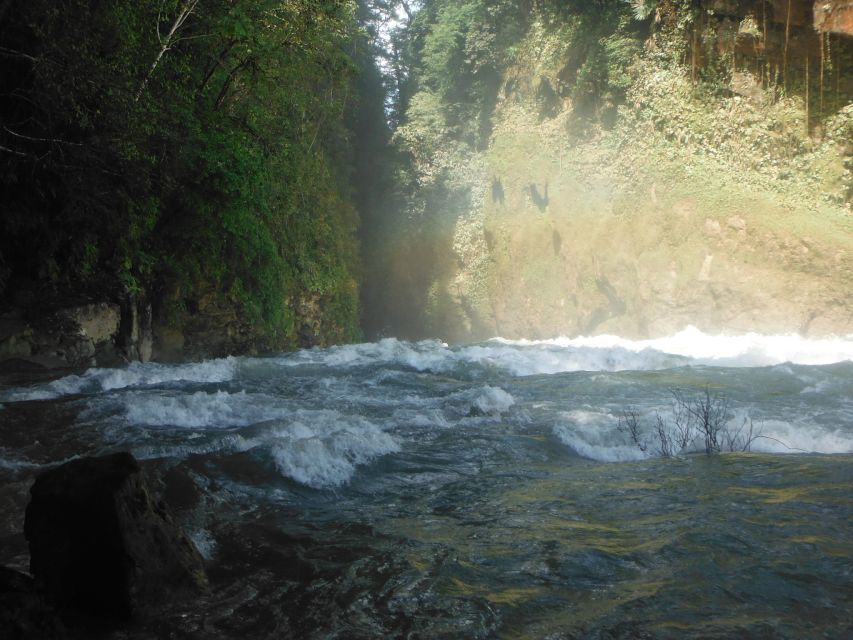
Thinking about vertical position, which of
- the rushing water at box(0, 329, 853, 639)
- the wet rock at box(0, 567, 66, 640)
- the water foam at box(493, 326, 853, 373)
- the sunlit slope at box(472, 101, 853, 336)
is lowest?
the rushing water at box(0, 329, 853, 639)

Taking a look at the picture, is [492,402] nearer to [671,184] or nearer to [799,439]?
[799,439]

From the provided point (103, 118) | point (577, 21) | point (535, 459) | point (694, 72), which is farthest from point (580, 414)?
point (577, 21)

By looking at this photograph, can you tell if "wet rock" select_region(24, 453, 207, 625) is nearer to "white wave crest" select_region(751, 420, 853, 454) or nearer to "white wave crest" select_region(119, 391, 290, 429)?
"white wave crest" select_region(119, 391, 290, 429)

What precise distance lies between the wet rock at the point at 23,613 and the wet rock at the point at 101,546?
42cm

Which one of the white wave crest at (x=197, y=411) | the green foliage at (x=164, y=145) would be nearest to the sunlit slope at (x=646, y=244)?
the green foliage at (x=164, y=145)

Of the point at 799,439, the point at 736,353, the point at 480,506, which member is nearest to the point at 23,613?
the point at 480,506

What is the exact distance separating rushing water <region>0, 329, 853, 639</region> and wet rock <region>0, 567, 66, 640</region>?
1.54 feet

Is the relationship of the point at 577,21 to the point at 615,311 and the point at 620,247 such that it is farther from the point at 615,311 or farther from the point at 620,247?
the point at 615,311

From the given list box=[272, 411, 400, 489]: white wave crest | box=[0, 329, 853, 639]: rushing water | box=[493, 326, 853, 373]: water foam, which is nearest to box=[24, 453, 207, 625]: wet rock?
box=[0, 329, 853, 639]: rushing water

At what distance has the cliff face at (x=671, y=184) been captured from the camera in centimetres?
1681

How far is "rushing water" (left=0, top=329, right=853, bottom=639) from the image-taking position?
117 inches

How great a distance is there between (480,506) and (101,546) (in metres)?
2.55

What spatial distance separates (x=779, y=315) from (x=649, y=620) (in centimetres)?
1595

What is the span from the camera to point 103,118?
8.54 metres
